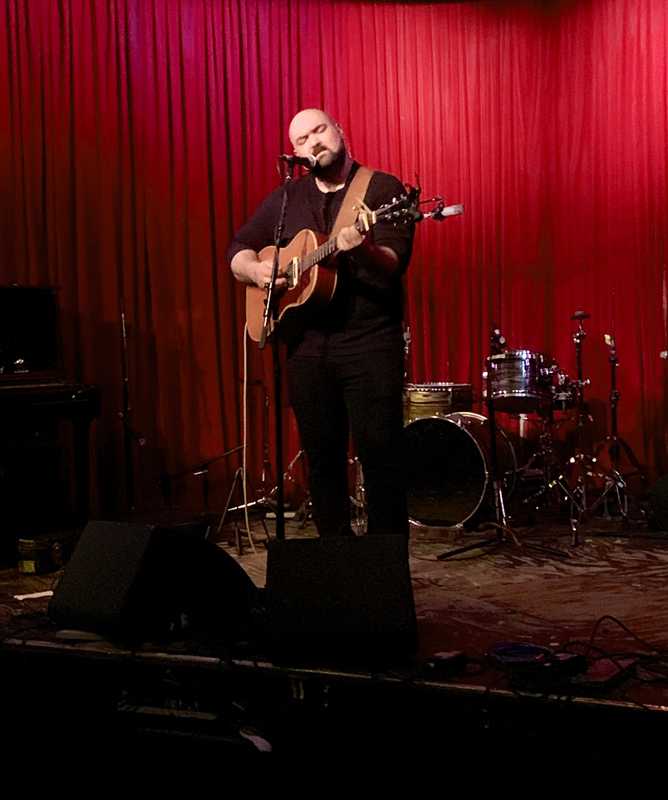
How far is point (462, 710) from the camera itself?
239cm

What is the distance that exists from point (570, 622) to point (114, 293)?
3375mm

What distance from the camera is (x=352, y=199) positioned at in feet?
10.6

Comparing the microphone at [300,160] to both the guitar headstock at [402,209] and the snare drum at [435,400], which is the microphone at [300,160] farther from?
the snare drum at [435,400]

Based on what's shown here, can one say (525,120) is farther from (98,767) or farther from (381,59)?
(98,767)

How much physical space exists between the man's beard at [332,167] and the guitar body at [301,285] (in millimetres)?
200

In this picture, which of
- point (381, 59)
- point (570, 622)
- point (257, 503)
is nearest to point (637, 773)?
point (570, 622)

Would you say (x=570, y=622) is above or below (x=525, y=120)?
below

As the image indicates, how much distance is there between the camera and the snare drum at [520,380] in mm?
5109

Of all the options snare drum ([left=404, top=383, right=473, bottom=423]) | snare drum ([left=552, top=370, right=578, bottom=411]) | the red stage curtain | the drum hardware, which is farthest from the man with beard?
the red stage curtain

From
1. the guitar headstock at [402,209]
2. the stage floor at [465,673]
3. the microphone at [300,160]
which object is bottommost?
the stage floor at [465,673]

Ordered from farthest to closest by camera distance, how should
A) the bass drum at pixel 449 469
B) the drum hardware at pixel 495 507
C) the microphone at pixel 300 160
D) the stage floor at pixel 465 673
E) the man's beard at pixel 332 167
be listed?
the bass drum at pixel 449 469 → the drum hardware at pixel 495 507 → the man's beard at pixel 332 167 → the microphone at pixel 300 160 → the stage floor at pixel 465 673

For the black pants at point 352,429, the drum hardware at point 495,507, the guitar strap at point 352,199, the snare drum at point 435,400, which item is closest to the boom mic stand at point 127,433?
the snare drum at point 435,400

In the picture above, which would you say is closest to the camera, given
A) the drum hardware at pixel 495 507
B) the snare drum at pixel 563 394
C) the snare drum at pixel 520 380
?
the drum hardware at pixel 495 507

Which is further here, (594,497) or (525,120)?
(525,120)
